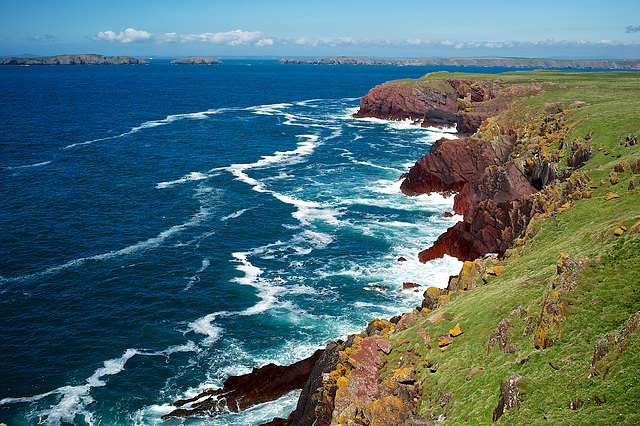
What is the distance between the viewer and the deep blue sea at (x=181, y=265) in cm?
3847

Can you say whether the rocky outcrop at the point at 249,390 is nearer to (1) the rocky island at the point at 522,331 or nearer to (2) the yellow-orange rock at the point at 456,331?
(1) the rocky island at the point at 522,331

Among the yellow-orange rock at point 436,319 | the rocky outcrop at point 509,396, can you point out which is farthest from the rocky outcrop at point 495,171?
the rocky outcrop at point 509,396

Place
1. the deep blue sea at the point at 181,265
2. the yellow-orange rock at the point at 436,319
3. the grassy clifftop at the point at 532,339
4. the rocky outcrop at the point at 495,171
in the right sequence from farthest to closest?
the rocky outcrop at the point at 495,171 < the deep blue sea at the point at 181,265 < the yellow-orange rock at the point at 436,319 < the grassy clifftop at the point at 532,339

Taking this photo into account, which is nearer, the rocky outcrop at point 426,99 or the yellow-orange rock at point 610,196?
the yellow-orange rock at point 610,196

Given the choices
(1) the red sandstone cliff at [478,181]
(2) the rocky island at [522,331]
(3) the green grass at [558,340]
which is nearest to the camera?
(3) the green grass at [558,340]

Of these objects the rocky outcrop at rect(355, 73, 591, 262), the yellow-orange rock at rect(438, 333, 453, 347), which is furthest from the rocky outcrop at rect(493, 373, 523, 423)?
the rocky outcrop at rect(355, 73, 591, 262)

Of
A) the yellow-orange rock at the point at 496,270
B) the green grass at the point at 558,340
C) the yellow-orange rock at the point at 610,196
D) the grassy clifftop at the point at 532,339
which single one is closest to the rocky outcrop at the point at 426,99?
the yellow-orange rock at the point at 610,196

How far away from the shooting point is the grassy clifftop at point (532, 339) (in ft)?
59.6

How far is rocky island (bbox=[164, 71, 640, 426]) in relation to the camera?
18.7 metres

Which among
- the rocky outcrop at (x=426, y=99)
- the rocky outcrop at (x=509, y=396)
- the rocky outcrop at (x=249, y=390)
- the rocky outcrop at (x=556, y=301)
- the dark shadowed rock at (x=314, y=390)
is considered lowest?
the rocky outcrop at (x=249, y=390)

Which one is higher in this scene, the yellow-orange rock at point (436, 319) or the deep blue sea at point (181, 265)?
the yellow-orange rock at point (436, 319)

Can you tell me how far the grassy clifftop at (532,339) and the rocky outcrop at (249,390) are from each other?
26.0 feet

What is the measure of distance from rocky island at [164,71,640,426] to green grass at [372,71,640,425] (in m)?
0.06

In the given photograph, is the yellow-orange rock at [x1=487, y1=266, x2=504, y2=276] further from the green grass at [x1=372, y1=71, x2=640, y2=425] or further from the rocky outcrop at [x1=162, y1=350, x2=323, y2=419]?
the rocky outcrop at [x1=162, y1=350, x2=323, y2=419]
